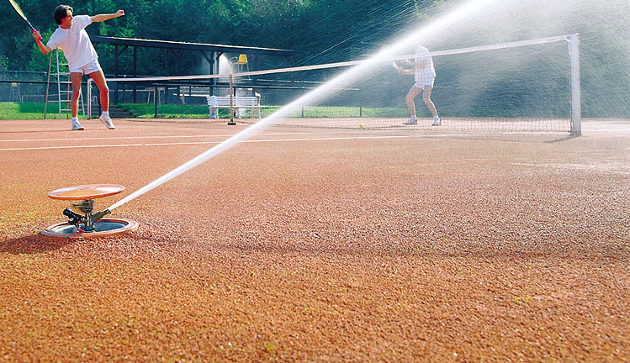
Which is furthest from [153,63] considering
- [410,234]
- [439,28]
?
→ [410,234]

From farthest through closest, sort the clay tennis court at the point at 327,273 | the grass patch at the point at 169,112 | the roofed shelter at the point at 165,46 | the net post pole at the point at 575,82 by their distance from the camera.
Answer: the roofed shelter at the point at 165,46
the grass patch at the point at 169,112
the net post pole at the point at 575,82
the clay tennis court at the point at 327,273

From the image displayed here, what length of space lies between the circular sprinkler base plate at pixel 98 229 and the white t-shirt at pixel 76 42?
22.0 feet

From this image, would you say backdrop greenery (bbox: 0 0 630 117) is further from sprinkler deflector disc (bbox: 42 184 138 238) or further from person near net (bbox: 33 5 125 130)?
sprinkler deflector disc (bbox: 42 184 138 238)

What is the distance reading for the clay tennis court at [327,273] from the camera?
59.6 inches

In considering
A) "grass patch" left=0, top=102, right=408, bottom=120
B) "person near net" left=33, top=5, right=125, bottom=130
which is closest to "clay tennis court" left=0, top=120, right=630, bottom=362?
"person near net" left=33, top=5, right=125, bottom=130

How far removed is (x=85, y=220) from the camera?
8.87 ft

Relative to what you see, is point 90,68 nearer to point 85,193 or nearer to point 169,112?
point 85,193

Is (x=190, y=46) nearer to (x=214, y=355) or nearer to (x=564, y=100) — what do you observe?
(x=564, y=100)

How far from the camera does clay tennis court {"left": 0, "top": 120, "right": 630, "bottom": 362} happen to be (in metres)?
1.51

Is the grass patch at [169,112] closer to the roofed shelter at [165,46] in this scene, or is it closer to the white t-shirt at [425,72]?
the roofed shelter at [165,46]

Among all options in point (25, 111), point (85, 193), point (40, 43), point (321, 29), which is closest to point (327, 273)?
point (85, 193)

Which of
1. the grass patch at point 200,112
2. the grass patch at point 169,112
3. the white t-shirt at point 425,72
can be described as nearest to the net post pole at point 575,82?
the white t-shirt at point 425,72

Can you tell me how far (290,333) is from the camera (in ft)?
5.18

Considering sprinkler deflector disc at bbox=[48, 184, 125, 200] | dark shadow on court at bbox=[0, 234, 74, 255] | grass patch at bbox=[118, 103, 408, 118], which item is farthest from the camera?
grass patch at bbox=[118, 103, 408, 118]
